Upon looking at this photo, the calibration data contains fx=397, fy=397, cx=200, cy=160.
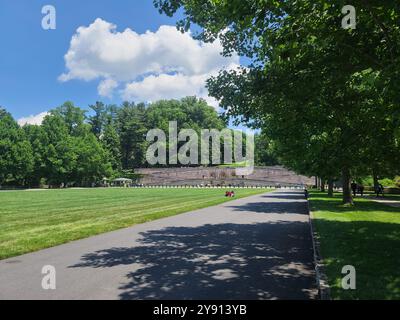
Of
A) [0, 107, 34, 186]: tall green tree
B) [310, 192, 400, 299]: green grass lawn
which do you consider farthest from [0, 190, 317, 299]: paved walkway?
[0, 107, 34, 186]: tall green tree

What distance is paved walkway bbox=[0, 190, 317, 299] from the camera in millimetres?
7070

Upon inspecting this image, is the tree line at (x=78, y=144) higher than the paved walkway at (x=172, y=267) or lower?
higher

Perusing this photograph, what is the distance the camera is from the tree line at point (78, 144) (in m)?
86.9

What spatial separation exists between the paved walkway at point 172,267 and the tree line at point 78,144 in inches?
3160

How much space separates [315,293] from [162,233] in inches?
316

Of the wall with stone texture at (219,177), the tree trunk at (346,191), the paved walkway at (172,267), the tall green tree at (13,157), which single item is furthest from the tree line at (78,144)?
the paved walkway at (172,267)

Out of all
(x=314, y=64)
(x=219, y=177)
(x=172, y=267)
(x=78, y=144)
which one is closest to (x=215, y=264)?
(x=172, y=267)

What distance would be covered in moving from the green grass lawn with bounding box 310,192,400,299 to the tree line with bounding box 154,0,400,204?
2697mm

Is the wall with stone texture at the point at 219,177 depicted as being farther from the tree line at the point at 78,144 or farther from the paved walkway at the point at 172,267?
the paved walkway at the point at 172,267

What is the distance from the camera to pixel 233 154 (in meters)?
137

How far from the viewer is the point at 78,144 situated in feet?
323

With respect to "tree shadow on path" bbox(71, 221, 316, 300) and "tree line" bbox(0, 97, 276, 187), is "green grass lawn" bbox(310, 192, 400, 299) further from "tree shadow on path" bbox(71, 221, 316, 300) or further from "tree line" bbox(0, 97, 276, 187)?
"tree line" bbox(0, 97, 276, 187)
